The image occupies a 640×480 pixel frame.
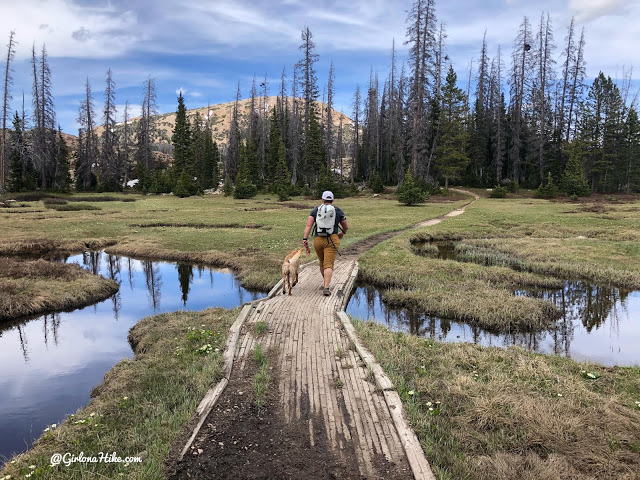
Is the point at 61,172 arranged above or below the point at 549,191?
above

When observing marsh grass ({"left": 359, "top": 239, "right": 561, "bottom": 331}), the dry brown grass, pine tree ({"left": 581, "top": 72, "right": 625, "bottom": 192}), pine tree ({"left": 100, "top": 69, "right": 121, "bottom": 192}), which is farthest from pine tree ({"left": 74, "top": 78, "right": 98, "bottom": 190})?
pine tree ({"left": 581, "top": 72, "right": 625, "bottom": 192})

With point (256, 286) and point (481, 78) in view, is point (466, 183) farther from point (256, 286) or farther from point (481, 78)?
point (256, 286)

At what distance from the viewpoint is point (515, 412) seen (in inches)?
204

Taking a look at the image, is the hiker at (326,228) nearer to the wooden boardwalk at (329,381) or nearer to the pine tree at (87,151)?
the wooden boardwalk at (329,381)

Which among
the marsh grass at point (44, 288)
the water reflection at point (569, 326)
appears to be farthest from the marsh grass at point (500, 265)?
the marsh grass at point (44, 288)

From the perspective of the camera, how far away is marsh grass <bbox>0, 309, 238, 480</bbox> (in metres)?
4.12

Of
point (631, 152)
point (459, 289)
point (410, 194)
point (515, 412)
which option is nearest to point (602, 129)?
point (631, 152)

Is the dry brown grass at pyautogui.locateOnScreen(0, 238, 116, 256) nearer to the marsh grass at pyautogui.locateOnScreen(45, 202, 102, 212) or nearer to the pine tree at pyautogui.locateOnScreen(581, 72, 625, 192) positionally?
the marsh grass at pyautogui.locateOnScreen(45, 202, 102, 212)

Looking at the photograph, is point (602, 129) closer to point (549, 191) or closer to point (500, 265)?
point (549, 191)

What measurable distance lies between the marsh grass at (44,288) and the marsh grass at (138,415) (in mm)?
5552

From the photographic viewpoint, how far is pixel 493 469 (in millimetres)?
4102

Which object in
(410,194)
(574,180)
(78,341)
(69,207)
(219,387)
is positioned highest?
(574,180)

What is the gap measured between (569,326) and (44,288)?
15763 millimetres

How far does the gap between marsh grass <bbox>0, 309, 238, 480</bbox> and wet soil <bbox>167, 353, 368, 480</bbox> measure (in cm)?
32
